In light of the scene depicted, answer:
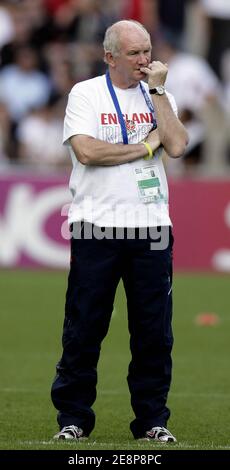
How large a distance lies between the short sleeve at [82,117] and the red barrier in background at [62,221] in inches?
421

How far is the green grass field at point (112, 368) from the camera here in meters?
8.60

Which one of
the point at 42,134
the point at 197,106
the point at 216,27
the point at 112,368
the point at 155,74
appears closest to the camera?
the point at 155,74

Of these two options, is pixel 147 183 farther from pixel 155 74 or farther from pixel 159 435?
pixel 159 435

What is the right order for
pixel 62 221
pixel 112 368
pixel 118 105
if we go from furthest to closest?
pixel 62 221 < pixel 112 368 < pixel 118 105

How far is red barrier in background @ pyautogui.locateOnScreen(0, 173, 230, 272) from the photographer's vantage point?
62.0ft

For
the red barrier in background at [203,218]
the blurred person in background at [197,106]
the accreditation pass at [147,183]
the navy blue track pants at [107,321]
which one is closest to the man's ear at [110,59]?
the accreditation pass at [147,183]

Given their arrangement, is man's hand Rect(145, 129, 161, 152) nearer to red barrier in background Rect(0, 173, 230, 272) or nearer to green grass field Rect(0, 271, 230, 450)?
green grass field Rect(0, 271, 230, 450)

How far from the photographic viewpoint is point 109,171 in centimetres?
816

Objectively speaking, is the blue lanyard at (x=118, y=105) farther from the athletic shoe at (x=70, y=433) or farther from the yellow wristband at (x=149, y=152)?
the athletic shoe at (x=70, y=433)

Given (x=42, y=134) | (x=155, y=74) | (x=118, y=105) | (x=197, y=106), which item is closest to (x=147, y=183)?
(x=118, y=105)

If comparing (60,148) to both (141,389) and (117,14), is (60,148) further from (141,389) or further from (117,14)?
(141,389)

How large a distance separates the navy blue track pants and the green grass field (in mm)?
257

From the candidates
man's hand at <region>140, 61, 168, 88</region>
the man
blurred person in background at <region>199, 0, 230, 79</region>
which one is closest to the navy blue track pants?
the man

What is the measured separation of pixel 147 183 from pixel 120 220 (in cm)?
28
